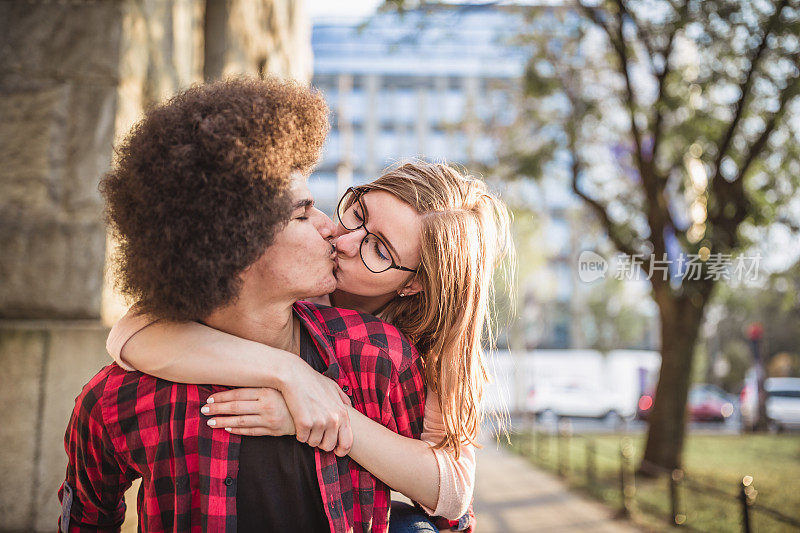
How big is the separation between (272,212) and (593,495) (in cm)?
894

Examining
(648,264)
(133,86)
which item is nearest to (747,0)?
(648,264)

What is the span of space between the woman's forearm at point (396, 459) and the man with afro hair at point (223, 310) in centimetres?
6

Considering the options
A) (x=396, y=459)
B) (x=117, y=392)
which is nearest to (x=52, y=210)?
(x=117, y=392)

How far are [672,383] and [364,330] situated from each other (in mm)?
9186

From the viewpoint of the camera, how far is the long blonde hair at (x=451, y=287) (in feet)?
6.39

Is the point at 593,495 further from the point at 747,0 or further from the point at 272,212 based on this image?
the point at 272,212

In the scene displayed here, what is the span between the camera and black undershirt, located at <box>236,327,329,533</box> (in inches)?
65.6

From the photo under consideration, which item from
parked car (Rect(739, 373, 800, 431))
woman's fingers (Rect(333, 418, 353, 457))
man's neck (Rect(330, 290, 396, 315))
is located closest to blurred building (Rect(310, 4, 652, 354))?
parked car (Rect(739, 373, 800, 431))

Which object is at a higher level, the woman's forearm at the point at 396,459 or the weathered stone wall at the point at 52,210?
the weathered stone wall at the point at 52,210

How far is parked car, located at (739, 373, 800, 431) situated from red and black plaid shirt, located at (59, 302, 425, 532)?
22122mm

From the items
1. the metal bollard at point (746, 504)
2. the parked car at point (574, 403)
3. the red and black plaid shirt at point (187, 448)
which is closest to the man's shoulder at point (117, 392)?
the red and black plaid shirt at point (187, 448)

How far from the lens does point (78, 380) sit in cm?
244

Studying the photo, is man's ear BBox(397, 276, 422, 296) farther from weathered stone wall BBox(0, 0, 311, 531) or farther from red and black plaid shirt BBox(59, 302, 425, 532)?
weathered stone wall BBox(0, 0, 311, 531)

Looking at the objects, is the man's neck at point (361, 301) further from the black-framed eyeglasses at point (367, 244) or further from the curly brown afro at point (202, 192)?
the curly brown afro at point (202, 192)
